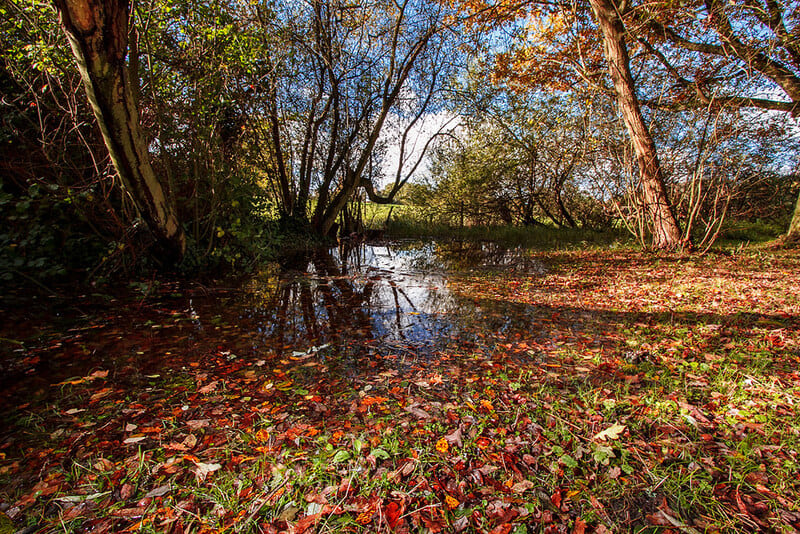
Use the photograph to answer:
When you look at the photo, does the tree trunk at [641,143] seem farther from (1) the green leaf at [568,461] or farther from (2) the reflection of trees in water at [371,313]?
(1) the green leaf at [568,461]

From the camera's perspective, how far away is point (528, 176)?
1533 centimetres

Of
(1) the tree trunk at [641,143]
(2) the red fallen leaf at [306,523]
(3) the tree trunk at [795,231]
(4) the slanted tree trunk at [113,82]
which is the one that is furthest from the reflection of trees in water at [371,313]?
(3) the tree trunk at [795,231]

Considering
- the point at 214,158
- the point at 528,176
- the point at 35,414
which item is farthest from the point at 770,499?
the point at 528,176

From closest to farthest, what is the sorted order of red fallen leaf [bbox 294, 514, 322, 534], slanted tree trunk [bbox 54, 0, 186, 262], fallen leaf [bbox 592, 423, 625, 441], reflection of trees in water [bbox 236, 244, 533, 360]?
red fallen leaf [bbox 294, 514, 322, 534], fallen leaf [bbox 592, 423, 625, 441], slanted tree trunk [bbox 54, 0, 186, 262], reflection of trees in water [bbox 236, 244, 533, 360]

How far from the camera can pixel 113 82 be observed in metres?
3.58

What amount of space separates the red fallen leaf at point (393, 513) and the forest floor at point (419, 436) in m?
0.01

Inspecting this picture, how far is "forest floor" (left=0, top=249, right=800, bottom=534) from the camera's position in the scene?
61.4 inches

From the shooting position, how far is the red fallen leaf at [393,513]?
5.03 ft

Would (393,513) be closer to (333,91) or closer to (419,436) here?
(419,436)

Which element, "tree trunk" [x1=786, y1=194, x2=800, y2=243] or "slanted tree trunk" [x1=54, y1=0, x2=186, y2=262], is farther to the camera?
"tree trunk" [x1=786, y1=194, x2=800, y2=243]

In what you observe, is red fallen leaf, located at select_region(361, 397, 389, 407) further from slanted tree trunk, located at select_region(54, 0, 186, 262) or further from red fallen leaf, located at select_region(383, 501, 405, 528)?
slanted tree trunk, located at select_region(54, 0, 186, 262)

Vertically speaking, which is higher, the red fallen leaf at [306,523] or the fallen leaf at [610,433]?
the fallen leaf at [610,433]

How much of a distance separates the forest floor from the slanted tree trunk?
1.91 metres

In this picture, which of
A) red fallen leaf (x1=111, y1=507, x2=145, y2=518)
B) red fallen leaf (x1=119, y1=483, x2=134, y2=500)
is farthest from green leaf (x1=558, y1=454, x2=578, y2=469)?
red fallen leaf (x1=119, y1=483, x2=134, y2=500)
